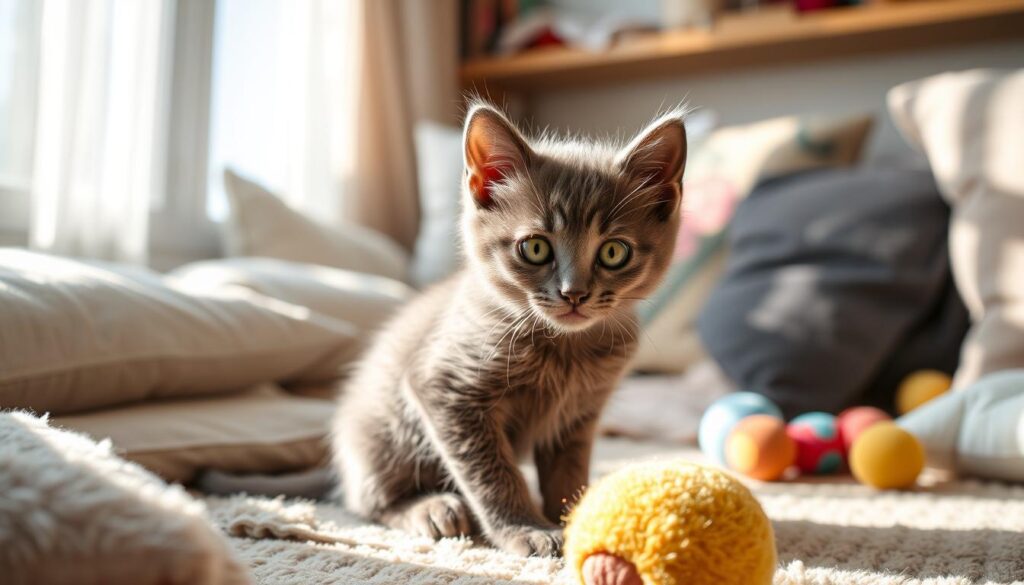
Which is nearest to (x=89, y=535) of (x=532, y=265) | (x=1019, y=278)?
(x=532, y=265)

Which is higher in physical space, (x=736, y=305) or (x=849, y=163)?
(x=849, y=163)

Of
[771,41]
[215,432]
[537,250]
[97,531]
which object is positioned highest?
[771,41]

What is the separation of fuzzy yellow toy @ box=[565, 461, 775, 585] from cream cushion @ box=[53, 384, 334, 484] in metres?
0.66

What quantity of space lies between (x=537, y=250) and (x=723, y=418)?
0.59 m

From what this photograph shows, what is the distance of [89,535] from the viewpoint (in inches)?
19.7

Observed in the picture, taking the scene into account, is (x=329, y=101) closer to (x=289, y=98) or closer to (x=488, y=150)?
(x=289, y=98)

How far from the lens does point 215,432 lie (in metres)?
1.17

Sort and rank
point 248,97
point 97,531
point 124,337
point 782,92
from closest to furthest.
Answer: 1. point 97,531
2. point 124,337
3. point 248,97
4. point 782,92

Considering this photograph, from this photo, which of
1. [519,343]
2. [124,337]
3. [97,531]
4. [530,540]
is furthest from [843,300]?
[97,531]

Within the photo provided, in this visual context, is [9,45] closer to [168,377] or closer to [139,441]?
[168,377]

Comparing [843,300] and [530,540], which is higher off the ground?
[843,300]

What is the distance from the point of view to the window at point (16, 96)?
1.68m

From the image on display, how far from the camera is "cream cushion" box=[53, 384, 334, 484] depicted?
42.0 inches

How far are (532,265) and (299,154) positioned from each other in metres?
1.74
